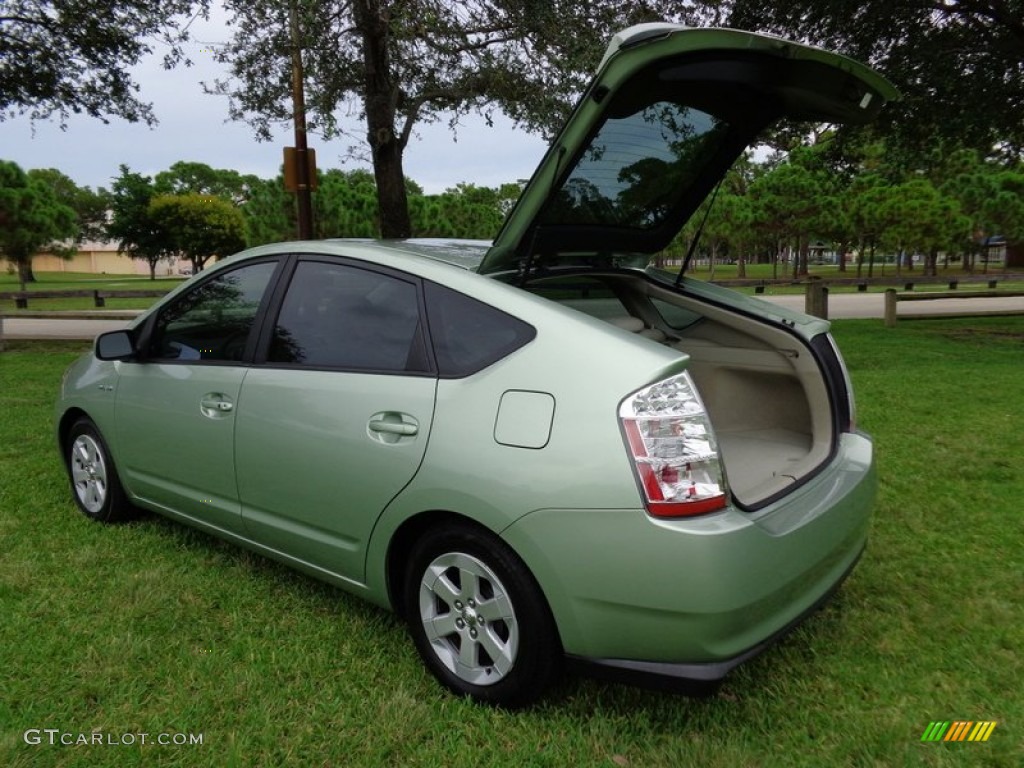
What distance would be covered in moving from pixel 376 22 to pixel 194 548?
642cm

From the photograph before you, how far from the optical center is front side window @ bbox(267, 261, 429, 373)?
2615 mm

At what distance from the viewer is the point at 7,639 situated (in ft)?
9.34

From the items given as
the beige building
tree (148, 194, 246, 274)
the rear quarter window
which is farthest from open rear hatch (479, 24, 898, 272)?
the beige building

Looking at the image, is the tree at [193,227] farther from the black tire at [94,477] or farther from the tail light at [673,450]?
the tail light at [673,450]

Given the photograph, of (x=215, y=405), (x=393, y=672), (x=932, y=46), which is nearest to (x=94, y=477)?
(x=215, y=405)

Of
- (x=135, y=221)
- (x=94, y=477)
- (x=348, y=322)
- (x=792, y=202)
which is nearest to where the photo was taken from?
(x=348, y=322)

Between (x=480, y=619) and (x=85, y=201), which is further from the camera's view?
(x=85, y=201)

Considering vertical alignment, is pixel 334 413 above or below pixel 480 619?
above

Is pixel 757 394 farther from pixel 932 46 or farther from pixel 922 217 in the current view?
pixel 922 217

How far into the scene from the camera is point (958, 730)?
2.29 meters

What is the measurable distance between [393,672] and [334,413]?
0.96 m

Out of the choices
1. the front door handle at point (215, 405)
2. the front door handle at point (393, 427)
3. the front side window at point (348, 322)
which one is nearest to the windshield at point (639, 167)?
the front side window at point (348, 322)

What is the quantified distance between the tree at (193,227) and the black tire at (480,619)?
5354 centimetres

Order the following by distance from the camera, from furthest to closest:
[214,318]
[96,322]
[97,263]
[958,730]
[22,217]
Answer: [97,263]
[22,217]
[96,322]
[214,318]
[958,730]
